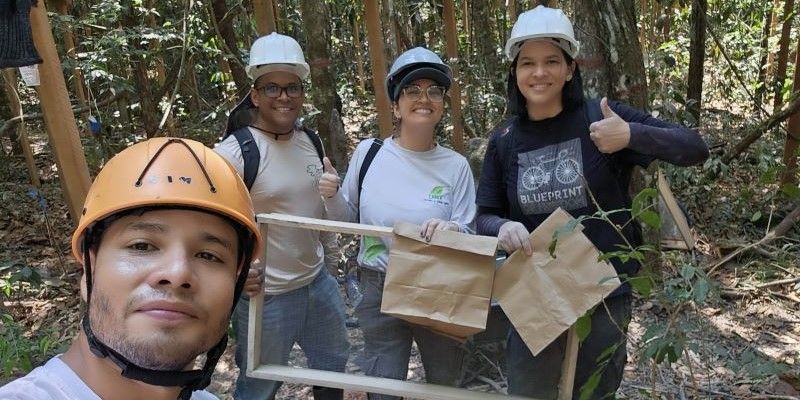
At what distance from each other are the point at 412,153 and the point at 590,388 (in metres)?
1.10

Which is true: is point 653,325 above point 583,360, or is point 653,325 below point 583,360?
above

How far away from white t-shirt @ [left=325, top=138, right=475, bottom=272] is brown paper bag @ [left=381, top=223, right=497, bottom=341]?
0.23m

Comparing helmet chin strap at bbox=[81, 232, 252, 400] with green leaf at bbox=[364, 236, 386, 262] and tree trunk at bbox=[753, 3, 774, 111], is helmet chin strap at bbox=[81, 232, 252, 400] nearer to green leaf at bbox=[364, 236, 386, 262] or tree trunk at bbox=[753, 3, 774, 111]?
green leaf at bbox=[364, 236, 386, 262]

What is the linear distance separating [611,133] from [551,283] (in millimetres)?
515

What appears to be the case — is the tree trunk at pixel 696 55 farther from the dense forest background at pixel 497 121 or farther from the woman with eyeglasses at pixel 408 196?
the woman with eyeglasses at pixel 408 196

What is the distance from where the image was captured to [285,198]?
2.43 m

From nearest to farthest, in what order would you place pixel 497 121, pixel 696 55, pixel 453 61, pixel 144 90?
pixel 144 90 < pixel 453 61 < pixel 696 55 < pixel 497 121

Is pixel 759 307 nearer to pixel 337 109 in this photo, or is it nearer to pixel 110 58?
pixel 337 109

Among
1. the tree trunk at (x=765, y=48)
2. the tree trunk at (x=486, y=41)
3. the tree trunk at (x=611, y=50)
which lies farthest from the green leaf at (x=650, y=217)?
the tree trunk at (x=765, y=48)

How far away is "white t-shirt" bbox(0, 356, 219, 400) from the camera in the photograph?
Answer: 100 centimetres

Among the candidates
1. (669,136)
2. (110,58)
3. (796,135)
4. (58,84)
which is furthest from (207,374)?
(796,135)

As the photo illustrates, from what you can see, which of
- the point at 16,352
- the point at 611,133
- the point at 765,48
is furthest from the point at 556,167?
the point at 765,48

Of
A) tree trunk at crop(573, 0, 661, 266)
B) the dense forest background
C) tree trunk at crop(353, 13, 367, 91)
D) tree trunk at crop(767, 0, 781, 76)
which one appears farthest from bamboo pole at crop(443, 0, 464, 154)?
tree trunk at crop(353, 13, 367, 91)

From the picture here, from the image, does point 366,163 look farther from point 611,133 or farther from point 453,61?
point 453,61
